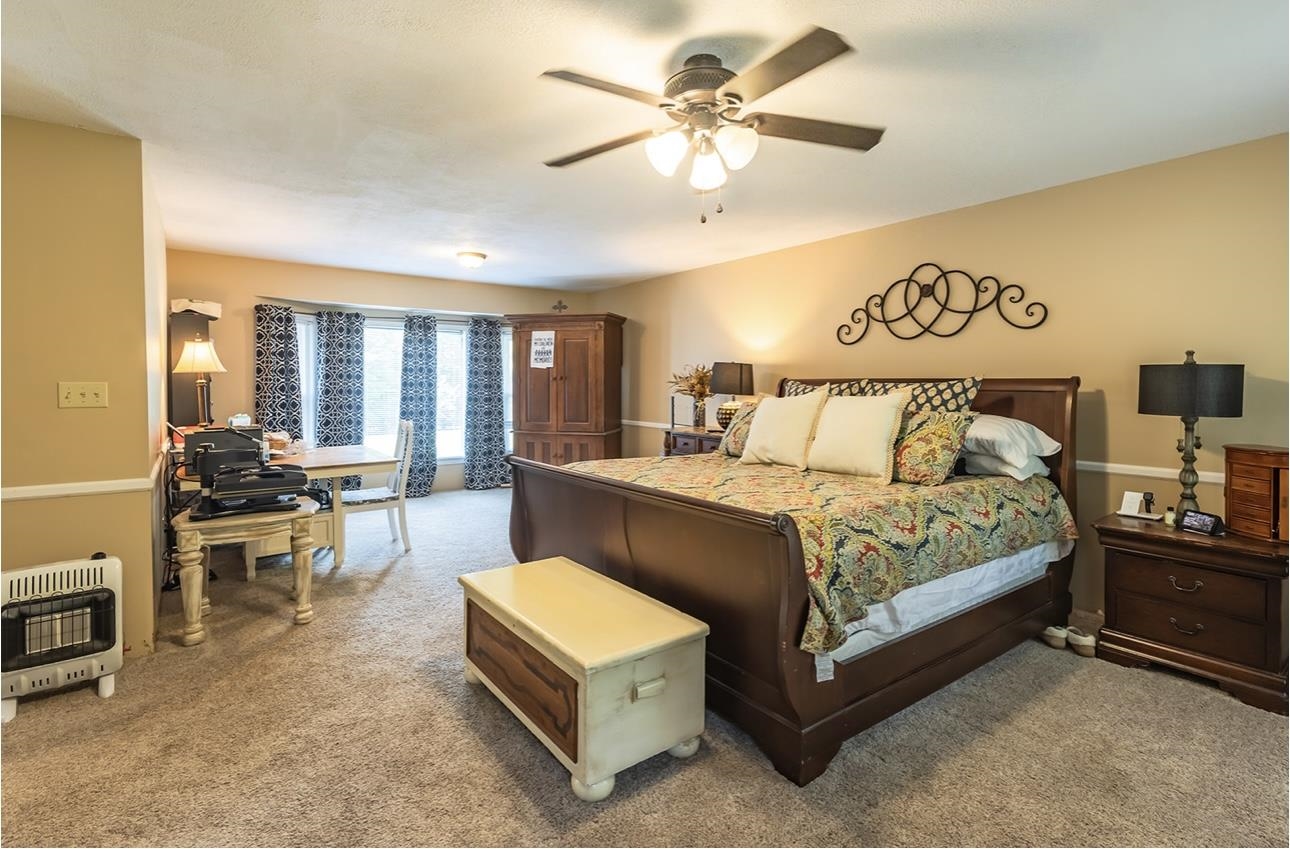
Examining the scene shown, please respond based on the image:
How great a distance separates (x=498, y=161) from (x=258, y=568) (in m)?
3.06

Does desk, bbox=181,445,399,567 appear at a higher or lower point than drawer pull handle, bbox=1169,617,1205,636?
higher

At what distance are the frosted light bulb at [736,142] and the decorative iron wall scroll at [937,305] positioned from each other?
7.27 ft

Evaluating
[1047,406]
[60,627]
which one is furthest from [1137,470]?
[60,627]

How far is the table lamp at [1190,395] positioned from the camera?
2398mm

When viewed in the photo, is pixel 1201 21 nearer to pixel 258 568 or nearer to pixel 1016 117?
pixel 1016 117

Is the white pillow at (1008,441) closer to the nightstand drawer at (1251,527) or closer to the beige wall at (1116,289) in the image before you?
the beige wall at (1116,289)

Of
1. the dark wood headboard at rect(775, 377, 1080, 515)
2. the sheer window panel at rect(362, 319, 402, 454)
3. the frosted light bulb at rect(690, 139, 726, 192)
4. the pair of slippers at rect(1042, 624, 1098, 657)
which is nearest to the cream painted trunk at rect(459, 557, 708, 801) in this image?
the frosted light bulb at rect(690, 139, 726, 192)

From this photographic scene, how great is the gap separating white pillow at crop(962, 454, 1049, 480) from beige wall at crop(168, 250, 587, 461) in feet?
16.7

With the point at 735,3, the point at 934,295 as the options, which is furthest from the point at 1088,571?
the point at 735,3

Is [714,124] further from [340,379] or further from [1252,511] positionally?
[340,379]

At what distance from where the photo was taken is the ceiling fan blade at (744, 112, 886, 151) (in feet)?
6.34

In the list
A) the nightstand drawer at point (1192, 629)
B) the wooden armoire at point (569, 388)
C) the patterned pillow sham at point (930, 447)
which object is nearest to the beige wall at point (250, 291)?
the wooden armoire at point (569, 388)

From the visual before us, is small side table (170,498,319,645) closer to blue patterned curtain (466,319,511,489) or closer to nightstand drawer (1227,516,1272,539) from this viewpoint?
blue patterned curtain (466,319,511,489)

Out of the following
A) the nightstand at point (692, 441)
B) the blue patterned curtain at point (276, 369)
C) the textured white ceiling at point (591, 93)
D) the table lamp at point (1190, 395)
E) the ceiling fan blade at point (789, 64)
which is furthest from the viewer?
the blue patterned curtain at point (276, 369)
